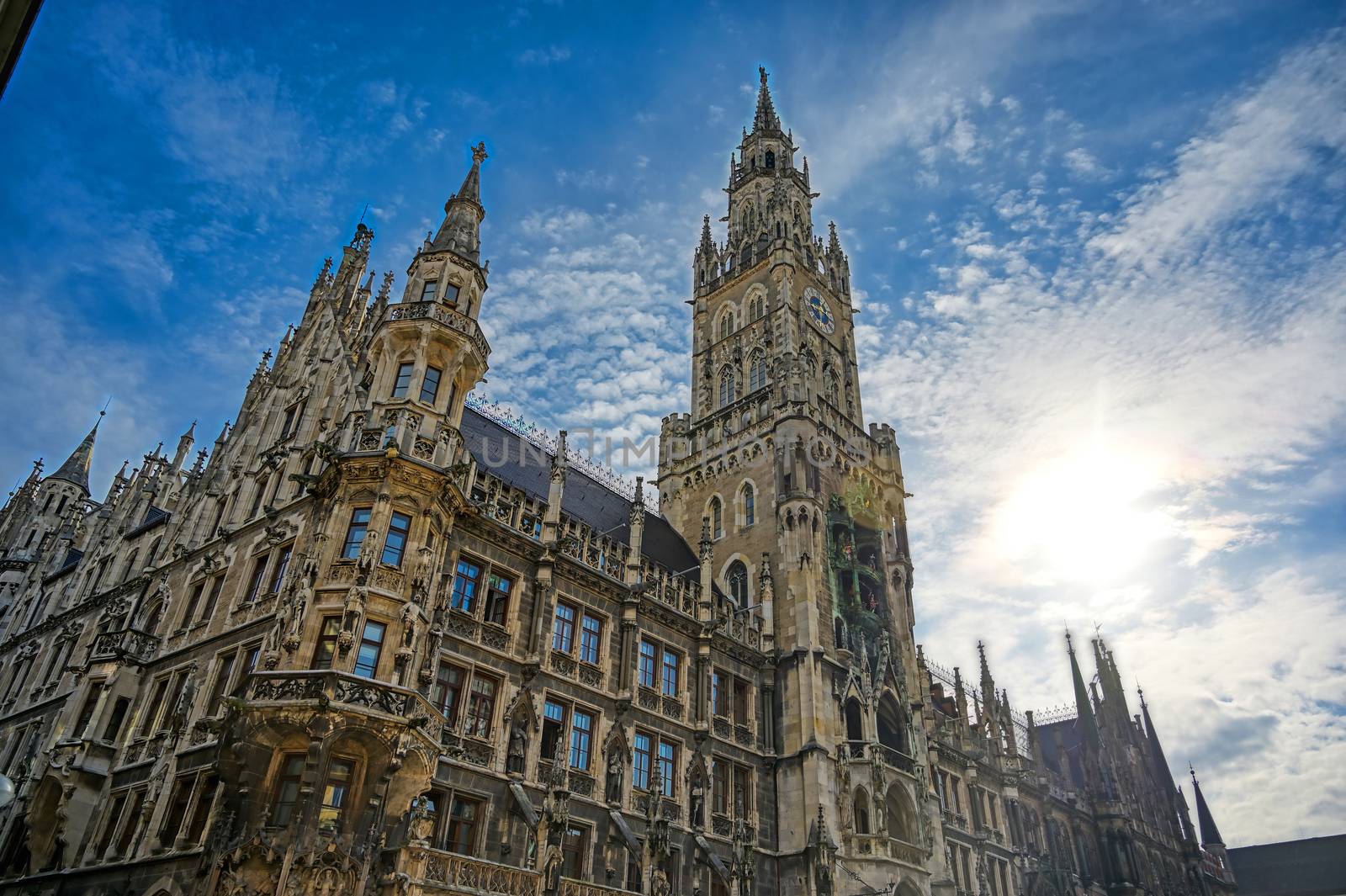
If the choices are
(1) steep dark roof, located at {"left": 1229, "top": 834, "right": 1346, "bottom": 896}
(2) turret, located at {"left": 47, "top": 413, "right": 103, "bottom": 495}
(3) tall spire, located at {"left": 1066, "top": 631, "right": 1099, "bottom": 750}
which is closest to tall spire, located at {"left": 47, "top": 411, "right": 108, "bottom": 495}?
(2) turret, located at {"left": 47, "top": 413, "right": 103, "bottom": 495}

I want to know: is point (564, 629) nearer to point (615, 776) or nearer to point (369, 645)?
point (615, 776)

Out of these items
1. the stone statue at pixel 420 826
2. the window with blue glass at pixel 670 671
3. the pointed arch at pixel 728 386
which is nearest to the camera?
the stone statue at pixel 420 826

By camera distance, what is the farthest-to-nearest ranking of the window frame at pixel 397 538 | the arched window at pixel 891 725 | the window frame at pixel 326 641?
the arched window at pixel 891 725 < the window frame at pixel 397 538 < the window frame at pixel 326 641

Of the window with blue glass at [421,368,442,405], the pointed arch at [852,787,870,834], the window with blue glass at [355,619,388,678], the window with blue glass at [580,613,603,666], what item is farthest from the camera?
the pointed arch at [852,787,870,834]

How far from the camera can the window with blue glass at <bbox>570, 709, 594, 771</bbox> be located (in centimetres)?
2828

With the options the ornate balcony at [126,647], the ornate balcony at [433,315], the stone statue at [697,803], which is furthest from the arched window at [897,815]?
the ornate balcony at [126,647]

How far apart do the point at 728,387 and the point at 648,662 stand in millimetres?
21957

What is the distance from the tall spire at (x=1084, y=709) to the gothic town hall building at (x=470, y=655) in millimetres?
18855

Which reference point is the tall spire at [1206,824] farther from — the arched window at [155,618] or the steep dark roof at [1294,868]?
the arched window at [155,618]

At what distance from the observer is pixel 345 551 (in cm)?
2477

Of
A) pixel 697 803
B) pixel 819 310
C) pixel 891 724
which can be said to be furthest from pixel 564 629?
pixel 819 310

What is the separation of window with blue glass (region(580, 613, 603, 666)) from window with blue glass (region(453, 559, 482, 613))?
445 cm

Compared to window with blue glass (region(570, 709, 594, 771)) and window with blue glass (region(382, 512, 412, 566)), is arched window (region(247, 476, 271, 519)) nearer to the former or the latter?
window with blue glass (region(382, 512, 412, 566))

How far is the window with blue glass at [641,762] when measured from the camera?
97.9 feet
